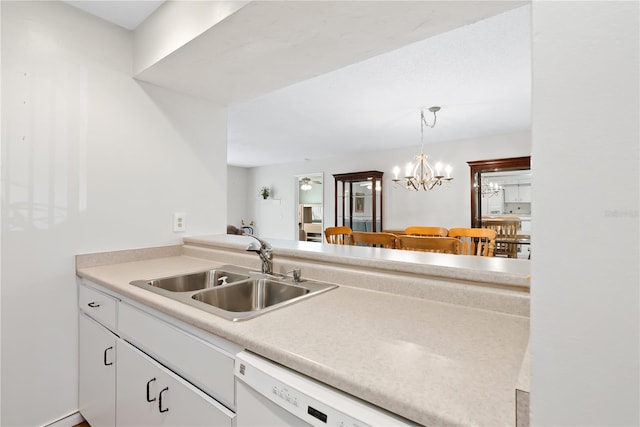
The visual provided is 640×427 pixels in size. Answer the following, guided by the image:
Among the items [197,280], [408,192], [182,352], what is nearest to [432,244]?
[197,280]

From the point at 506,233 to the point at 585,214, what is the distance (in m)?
4.39

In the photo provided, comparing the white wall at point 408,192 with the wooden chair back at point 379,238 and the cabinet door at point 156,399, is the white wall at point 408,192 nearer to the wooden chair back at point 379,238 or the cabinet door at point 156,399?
the wooden chair back at point 379,238

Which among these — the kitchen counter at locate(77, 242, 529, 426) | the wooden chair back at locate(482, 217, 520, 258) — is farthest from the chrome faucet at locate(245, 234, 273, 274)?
the wooden chair back at locate(482, 217, 520, 258)

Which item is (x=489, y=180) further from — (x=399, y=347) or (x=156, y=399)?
(x=156, y=399)

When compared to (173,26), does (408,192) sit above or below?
below

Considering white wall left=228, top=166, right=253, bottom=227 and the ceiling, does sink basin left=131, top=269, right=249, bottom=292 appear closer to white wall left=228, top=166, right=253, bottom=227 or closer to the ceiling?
the ceiling

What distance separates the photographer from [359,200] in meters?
5.52

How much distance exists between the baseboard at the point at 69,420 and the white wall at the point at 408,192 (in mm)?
3843

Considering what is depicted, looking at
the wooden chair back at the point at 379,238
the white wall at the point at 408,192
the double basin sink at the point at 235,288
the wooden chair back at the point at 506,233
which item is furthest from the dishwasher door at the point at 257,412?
the wooden chair back at the point at 506,233

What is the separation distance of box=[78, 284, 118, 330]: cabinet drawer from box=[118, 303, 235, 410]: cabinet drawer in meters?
0.10

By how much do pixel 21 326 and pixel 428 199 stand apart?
4.70 meters

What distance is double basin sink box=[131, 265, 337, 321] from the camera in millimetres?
1265

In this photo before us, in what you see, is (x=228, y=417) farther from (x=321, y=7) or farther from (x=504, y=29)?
(x=504, y=29)

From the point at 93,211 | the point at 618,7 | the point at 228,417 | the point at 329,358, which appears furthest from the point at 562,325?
the point at 93,211
